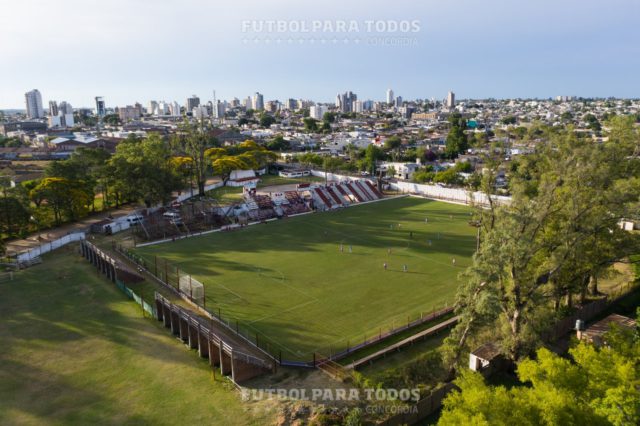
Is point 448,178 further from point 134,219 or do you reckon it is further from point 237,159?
point 134,219

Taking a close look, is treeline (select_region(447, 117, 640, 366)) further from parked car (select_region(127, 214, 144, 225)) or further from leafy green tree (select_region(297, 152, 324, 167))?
leafy green tree (select_region(297, 152, 324, 167))

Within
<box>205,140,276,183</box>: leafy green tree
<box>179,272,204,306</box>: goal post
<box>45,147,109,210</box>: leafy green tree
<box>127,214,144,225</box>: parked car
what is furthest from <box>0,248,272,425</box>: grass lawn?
<box>205,140,276,183</box>: leafy green tree

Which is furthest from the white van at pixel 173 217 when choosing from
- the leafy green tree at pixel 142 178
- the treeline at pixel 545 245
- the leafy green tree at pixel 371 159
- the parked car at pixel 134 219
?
the leafy green tree at pixel 371 159

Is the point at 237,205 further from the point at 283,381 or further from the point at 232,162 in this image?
the point at 283,381

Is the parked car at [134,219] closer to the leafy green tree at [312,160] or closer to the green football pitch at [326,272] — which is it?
the green football pitch at [326,272]

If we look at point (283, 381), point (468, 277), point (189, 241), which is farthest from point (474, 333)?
point (189, 241)

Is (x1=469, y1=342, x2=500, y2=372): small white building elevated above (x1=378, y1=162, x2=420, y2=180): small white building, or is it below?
below
